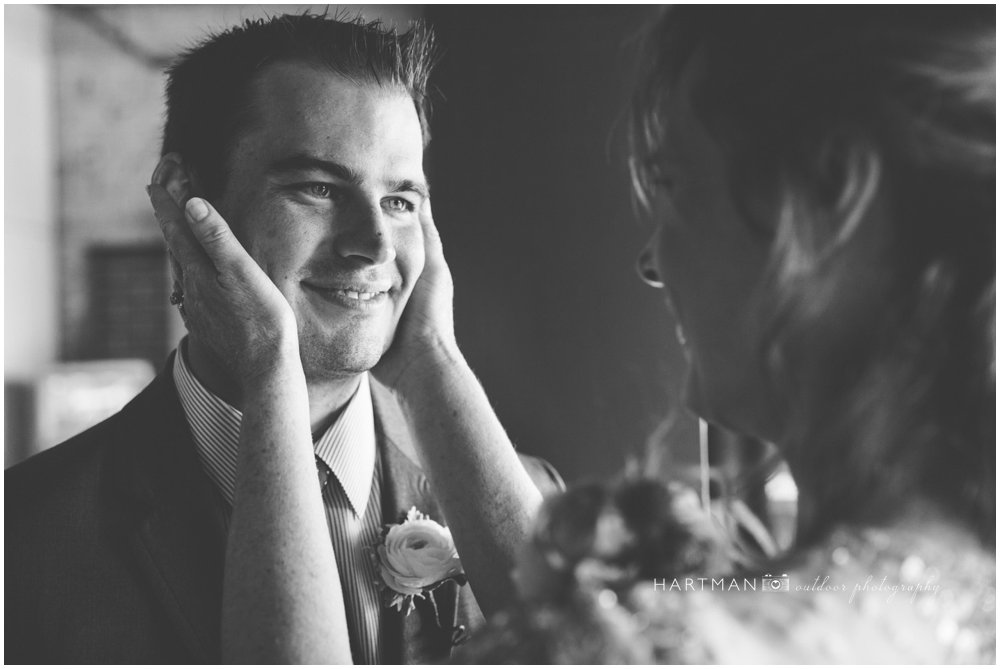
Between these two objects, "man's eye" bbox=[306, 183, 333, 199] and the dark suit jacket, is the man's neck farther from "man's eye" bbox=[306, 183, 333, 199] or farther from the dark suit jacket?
"man's eye" bbox=[306, 183, 333, 199]

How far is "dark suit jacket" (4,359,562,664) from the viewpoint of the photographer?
1050 millimetres

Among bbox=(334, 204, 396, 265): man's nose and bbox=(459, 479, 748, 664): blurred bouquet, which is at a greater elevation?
bbox=(334, 204, 396, 265): man's nose

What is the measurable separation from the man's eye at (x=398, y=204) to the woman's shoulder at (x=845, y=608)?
2.61ft

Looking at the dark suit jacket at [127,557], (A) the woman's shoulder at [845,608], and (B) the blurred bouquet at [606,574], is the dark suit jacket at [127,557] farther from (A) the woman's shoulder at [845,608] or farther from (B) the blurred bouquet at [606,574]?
(A) the woman's shoulder at [845,608]

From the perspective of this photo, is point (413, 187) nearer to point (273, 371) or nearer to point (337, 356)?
point (337, 356)

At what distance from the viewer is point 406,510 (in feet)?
4.07

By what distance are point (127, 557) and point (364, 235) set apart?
0.53m

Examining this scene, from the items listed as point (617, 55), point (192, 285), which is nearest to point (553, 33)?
point (617, 55)

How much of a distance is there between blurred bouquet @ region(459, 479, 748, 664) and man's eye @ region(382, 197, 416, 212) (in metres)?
0.70

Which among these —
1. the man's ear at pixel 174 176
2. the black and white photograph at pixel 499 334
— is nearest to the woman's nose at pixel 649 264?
the black and white photograph at pixel 499 334

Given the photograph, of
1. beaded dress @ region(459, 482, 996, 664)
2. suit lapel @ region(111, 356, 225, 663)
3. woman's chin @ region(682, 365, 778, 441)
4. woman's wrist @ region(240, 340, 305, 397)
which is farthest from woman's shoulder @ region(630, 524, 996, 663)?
suit lapel @ region(111, 356, 225, 663)

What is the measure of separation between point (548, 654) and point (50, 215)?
1.14 metres

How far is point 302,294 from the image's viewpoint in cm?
122

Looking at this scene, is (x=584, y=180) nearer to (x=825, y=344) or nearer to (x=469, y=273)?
(x=469, y=273)
